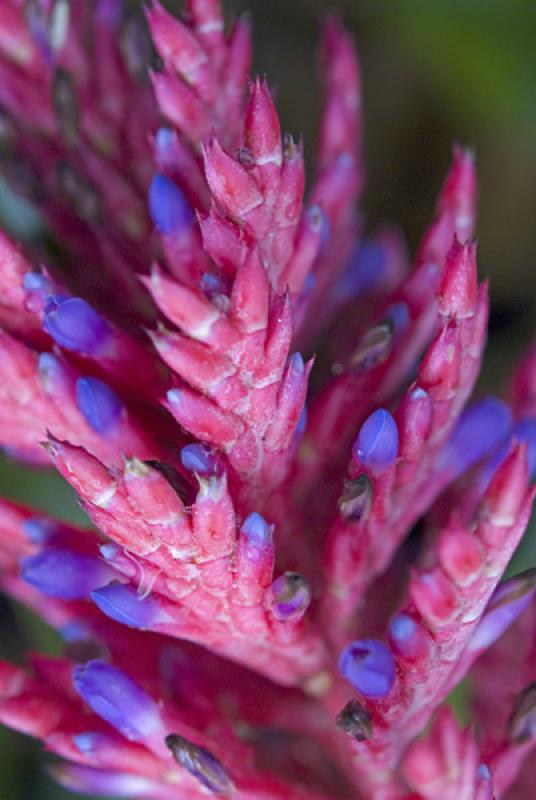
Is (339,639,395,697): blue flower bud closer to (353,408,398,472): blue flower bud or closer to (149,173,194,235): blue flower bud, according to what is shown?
(353,408,398,472): blue flower bud

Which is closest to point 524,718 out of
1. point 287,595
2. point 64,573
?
point 287,595

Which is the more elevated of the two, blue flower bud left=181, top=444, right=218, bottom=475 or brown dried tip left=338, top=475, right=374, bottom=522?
brown dried tip left=338, top=475, right=374, bottom=522

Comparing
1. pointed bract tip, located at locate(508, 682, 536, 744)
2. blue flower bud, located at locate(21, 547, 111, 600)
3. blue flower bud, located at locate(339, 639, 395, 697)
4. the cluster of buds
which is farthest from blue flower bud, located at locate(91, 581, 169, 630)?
pointed bract tip, located at locate(508, 682, 536, 744)

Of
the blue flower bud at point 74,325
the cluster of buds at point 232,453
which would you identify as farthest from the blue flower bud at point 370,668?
the blue flower bud at point 74,325

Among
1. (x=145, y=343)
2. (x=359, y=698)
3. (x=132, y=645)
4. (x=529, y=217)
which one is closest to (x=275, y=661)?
(x=359, y=698)

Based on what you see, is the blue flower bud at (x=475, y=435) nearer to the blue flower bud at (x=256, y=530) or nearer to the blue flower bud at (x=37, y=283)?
the blue flower bud at (x=256, y=530)

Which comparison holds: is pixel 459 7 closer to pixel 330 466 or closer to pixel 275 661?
pixel 330 466
